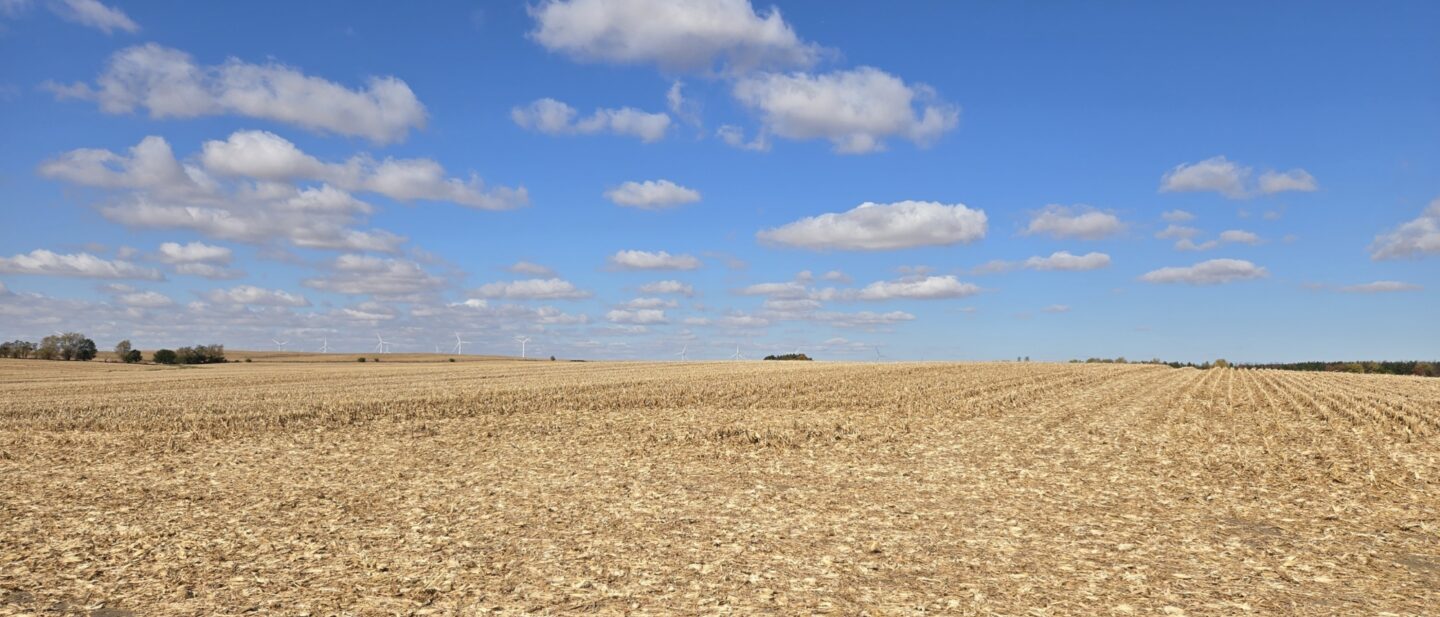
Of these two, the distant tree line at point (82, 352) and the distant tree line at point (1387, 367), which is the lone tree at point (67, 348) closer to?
the distant tree line at point (82, 352)

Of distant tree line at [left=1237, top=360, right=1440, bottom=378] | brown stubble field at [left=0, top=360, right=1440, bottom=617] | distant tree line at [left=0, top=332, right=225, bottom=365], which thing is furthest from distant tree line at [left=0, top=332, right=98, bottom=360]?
distant tree line at [left=1237, top=360, right=1440, bottom=378]

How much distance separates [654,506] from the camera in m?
14.7

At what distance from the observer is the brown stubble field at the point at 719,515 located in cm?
987

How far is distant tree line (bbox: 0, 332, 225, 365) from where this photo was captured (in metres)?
110

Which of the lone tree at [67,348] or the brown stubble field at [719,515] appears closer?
the brown stubble field at [719,515]

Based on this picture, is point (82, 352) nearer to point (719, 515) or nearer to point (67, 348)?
point (67, 348)

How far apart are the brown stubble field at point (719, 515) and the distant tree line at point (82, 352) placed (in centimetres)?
9202

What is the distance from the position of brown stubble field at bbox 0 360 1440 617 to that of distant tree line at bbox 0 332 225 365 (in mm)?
92025

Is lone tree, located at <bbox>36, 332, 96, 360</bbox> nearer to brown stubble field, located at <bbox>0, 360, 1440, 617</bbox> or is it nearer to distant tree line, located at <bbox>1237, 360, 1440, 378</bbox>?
brown stubble field, located at <bbox>0, 360, 1440, 617</bbox>

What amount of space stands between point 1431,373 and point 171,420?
446 ft

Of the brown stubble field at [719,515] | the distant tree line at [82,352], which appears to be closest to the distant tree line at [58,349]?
the distant tree line at [82,352]

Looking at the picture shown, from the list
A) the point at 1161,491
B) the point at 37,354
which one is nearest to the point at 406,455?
the point at 1161,491

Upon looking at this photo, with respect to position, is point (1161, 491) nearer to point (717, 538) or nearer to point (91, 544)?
point (717, 538)

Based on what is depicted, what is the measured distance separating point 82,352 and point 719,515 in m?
125
